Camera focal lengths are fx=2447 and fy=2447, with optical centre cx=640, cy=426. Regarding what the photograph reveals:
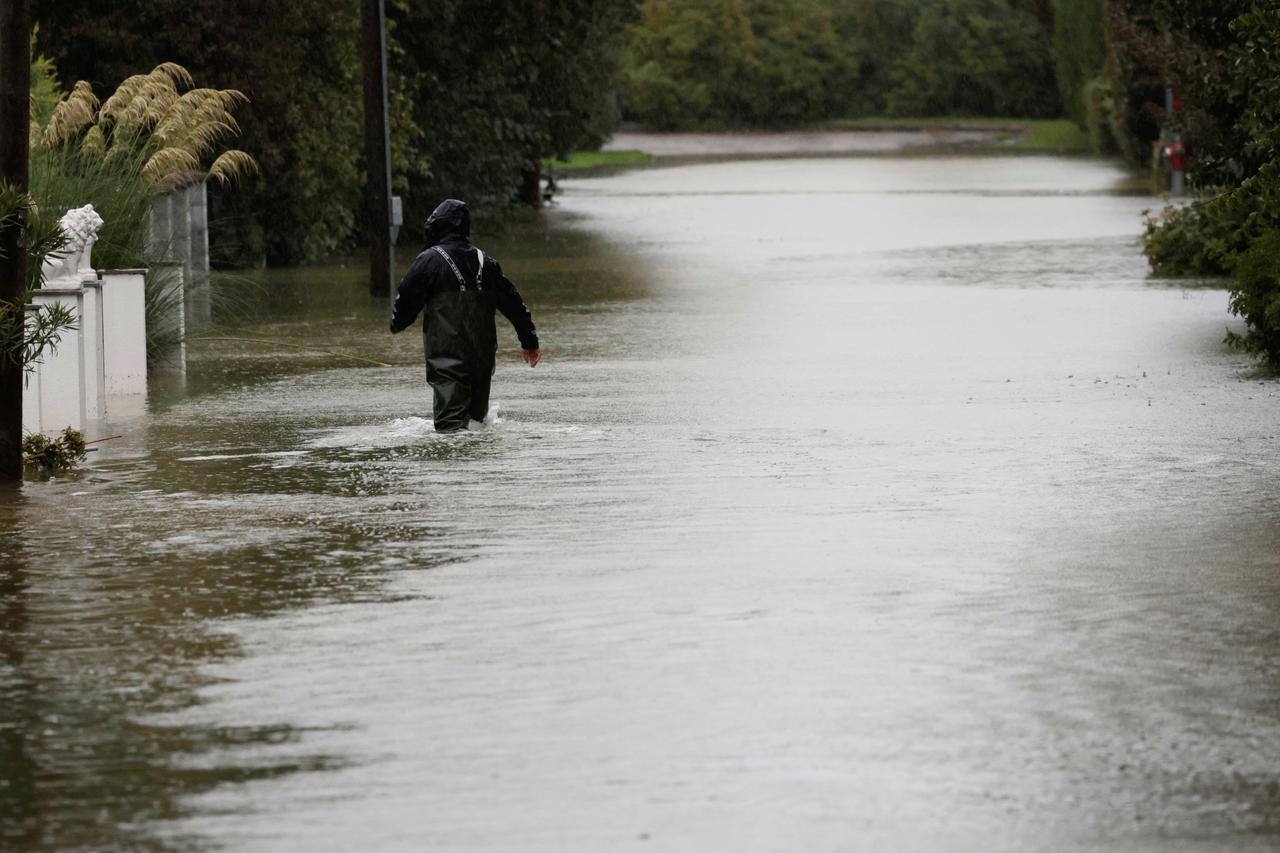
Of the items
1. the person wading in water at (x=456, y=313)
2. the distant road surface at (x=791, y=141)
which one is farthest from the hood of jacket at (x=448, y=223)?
the distant road surface at (x=791, y=141)

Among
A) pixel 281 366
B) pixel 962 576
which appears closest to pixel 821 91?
pixel 281 366

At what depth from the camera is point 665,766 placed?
262 inches

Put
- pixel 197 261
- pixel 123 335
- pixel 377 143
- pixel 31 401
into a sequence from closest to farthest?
1. pixel 31 401
2. pixel 123 335
3. pixel 377 143
4. pixel 197 261

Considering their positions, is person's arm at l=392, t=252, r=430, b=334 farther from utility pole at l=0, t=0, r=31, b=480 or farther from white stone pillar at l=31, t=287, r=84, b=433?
utility pole at l=0, t=0, r=31, b=480

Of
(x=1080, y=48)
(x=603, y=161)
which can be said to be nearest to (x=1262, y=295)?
(x=603, y=161)

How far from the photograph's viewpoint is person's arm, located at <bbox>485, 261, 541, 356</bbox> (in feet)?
48.5

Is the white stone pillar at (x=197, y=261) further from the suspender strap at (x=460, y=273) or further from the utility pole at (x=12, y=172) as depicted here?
the utility pole at (x=12, y=172)

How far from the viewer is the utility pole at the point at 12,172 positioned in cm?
1238

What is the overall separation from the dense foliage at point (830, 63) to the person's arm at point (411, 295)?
9134 cm

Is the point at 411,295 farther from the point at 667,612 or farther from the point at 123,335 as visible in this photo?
the point at 667,612

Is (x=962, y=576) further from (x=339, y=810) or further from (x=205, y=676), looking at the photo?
(x=339, y=810)

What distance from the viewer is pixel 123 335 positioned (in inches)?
667

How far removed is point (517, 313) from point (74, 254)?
268cm

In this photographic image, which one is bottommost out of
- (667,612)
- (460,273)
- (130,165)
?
(667,612)
